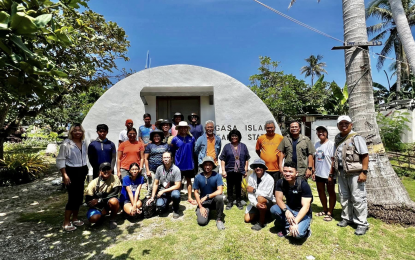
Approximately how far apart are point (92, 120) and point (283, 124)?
36.6 feet

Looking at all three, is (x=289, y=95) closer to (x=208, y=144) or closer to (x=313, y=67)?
(x=208, y=144)

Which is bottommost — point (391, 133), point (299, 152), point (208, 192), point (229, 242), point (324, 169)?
point (229, 242)

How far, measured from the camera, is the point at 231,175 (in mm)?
4348

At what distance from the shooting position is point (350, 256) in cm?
294

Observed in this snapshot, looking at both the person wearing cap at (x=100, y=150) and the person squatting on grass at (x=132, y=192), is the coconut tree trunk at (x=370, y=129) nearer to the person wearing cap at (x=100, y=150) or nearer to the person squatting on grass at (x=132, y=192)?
the person squatting on grass at (x=132, y=192)

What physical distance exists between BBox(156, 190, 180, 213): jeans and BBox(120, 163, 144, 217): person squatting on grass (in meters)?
0.34

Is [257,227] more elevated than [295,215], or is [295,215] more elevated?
[295,215]

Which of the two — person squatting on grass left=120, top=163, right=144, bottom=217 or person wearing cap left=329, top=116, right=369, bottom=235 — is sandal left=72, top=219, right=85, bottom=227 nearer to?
person squatting on grass left=120, top=163, right=144, bottom=217

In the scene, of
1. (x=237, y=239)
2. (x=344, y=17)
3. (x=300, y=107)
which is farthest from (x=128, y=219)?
(x=300, y=107)

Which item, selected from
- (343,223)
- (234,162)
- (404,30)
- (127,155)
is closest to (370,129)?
(343,223)

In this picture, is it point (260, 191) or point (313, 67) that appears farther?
point (313, 67)

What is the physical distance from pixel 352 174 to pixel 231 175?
1935 millimetres

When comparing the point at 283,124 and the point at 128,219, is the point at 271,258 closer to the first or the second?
the point at 128,219

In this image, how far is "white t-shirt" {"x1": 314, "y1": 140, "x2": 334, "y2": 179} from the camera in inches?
153
